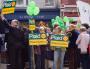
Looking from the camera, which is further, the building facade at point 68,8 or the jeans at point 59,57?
the building facade at point 68,8

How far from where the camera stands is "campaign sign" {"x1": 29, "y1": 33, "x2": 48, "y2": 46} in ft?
49.1

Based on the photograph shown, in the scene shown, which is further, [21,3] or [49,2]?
[49,2]

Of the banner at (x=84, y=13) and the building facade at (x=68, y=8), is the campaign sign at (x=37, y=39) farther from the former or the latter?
the building facade at (x=68, y=8)

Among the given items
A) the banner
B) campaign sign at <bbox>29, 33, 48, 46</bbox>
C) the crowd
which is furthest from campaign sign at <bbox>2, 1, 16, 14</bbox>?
the banner

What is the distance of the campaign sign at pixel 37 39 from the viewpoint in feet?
49.1

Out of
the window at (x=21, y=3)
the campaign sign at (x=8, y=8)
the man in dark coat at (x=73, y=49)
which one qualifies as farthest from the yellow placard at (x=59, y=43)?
the window at (x=21, y=3)

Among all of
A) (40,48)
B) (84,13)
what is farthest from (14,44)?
(84,13)

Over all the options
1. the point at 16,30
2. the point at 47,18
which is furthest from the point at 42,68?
the point at 47,18

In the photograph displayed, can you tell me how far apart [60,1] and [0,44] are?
14457mm

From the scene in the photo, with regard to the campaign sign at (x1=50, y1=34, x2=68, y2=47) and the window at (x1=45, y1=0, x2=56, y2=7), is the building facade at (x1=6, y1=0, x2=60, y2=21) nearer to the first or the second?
the window at (x1=45, y1=0, x2=56, y2=7)

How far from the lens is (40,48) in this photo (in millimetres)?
15203

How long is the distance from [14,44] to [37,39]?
871mm

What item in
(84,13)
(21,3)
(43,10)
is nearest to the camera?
(84,13)

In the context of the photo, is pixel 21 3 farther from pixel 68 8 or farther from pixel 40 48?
pixel 40 48
